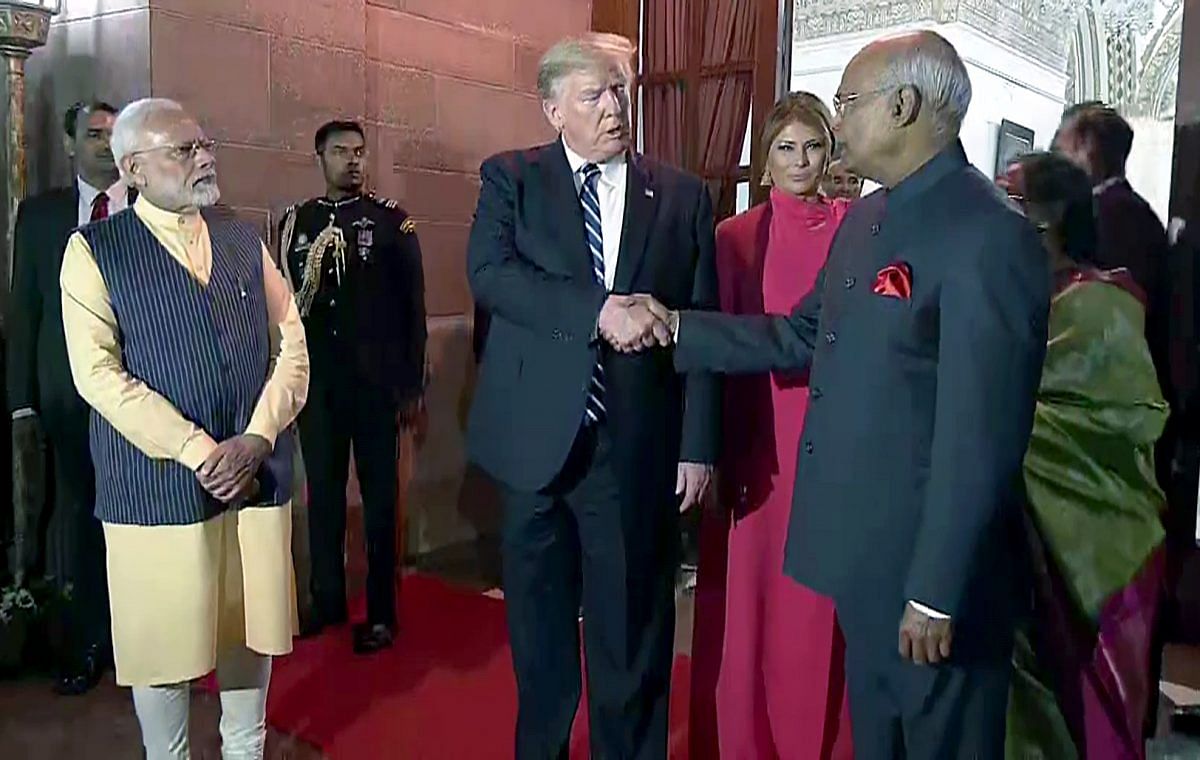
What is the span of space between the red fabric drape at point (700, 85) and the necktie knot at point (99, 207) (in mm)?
1814

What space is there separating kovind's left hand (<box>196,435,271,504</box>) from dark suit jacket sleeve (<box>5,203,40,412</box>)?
50.7 inches

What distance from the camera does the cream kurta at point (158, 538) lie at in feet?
6.13

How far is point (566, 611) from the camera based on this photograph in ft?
6.64

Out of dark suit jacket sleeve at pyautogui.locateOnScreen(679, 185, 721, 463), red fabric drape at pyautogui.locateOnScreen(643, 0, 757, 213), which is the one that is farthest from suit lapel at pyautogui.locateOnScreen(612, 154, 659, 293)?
red fabric drape at pyautogui.locateOnScreen(643, 0, 757, 213)

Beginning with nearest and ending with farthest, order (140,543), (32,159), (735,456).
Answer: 1. (140,543)
2. (735,456)
3. (32,159)

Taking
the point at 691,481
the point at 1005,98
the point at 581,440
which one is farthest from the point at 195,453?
the point at 1005,98

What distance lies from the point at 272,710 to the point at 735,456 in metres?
1.45

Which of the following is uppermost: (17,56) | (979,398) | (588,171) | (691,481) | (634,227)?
(17,56)

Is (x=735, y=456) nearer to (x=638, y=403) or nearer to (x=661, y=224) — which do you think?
(x=638, y=403)

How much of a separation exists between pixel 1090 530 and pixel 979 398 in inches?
39.1

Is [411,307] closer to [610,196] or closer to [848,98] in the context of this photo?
[610,196]

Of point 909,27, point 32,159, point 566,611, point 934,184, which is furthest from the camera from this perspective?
point 32,159

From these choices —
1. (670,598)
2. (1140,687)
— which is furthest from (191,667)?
(1140,687)

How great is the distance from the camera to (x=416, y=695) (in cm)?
289
